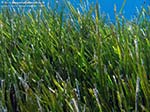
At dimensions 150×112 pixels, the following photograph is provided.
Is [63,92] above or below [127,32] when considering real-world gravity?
below

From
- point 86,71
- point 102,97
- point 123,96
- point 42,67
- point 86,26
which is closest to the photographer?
point 123,96

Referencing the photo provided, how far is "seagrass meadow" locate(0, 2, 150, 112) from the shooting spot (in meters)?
1.43

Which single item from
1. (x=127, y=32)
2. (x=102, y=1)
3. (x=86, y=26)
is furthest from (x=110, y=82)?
→ (x=102, y=1)

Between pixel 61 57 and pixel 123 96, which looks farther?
pixel 61 57

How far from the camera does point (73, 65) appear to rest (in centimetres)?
180

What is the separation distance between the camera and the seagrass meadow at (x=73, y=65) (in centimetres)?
143

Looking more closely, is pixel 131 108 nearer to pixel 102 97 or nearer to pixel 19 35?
pixel 102 97

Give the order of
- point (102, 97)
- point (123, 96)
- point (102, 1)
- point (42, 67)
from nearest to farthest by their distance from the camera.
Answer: point (123, 96), point (102, 97), point (42, 67), point (102, 1)

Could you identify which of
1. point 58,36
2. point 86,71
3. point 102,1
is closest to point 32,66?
point 86,71

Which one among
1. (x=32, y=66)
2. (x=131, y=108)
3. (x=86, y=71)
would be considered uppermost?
(x=32, y=66)

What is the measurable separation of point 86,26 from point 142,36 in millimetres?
354

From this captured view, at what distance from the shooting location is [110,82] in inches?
60.1

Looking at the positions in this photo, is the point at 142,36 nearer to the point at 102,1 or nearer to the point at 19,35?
the point at 19,35

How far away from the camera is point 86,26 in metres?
2.19
